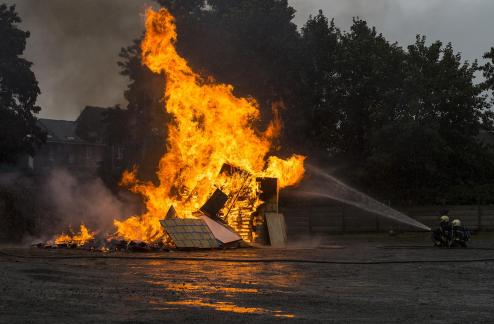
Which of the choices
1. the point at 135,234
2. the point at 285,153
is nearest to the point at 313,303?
the point at 135,234

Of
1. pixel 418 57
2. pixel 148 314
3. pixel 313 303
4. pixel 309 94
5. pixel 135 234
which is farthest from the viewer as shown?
pixel 309 94

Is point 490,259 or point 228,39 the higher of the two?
point 228,39

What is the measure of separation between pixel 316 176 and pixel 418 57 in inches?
429

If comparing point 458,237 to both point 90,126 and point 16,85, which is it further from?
point 90,126

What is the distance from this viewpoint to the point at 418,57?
48.0 meters

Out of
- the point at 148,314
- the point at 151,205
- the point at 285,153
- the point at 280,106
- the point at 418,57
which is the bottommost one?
the point at 148,314

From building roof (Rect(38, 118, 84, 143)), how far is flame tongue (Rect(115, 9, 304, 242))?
63.5 meters

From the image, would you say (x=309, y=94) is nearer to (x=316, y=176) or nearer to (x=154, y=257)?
(x=316, y=176)

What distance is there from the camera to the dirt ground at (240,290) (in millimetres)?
10414

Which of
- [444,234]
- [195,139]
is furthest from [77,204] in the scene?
[444,234]

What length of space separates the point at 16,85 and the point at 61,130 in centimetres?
4220

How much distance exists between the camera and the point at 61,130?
9488cm

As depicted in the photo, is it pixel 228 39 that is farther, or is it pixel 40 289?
pixel 228 39

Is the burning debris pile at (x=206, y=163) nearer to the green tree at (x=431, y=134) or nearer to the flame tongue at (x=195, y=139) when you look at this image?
the flame tongue at (x=195, y=139)
